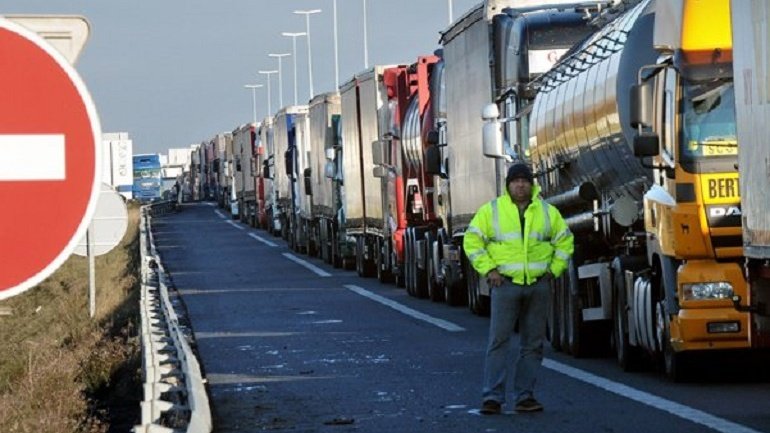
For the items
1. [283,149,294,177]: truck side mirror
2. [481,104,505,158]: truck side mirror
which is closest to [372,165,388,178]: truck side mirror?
[481,104,505,158]: truck side mirror

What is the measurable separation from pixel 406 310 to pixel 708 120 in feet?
50.2

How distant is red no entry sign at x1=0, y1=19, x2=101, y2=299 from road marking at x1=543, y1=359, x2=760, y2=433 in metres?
7.98

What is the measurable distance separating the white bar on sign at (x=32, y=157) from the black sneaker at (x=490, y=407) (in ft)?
30.5

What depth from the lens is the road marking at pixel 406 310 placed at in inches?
1038

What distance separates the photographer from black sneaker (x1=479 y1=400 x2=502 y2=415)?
1451cm

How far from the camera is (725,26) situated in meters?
15.5

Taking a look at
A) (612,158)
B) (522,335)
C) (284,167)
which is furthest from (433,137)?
(284,167)

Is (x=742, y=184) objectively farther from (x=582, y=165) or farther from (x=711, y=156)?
(x=582, y=165)

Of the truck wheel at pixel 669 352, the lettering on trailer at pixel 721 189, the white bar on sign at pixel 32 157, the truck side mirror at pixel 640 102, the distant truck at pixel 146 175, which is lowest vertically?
the truck wheel at pixel 669 352

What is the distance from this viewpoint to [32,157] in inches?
213

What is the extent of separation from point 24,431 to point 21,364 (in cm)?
1204

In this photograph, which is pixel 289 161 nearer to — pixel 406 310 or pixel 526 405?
pixel 406 310

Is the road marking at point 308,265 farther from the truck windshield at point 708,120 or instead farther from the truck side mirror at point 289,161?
the truck windshield at point 708,120

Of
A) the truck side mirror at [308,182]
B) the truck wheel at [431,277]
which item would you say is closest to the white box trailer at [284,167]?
the truck side mirror at [308,182]
